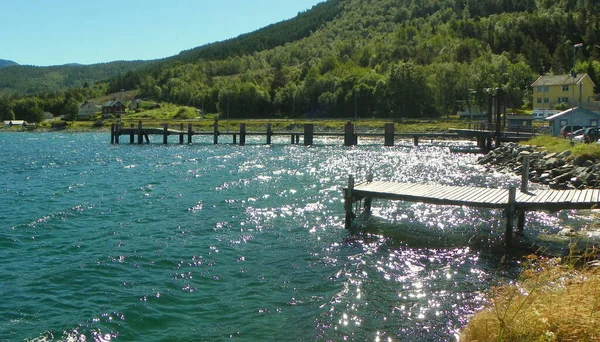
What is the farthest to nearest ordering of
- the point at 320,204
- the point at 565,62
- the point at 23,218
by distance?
the point at 565,62 < the point at 320,204 < the point at 23,218

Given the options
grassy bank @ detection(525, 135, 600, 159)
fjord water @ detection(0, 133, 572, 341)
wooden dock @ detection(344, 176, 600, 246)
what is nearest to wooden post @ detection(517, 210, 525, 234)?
wooden dock @ detection(344, 176, 600, 246)

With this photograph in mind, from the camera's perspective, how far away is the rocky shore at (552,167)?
92.1 feet

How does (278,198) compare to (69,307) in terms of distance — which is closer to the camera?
(69,307)

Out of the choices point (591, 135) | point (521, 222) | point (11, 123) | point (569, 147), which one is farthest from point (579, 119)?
point (11, 123)

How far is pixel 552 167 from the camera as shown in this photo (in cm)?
3394

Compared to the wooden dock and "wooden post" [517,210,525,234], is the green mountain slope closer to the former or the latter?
the wooden dock

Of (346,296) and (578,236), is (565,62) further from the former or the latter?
(346,296)

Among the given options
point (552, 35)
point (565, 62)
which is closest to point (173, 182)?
point (565, 62)

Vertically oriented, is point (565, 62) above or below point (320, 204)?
above

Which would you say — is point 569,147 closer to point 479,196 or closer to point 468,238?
point 479,196

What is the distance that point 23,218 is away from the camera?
81.1ft

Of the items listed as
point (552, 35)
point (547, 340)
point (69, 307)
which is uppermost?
point (552, 35)

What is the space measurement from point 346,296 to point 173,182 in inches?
1016

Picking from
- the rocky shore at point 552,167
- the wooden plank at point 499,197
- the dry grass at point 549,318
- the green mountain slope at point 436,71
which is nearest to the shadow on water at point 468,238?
the wooden plank at point 499,197
